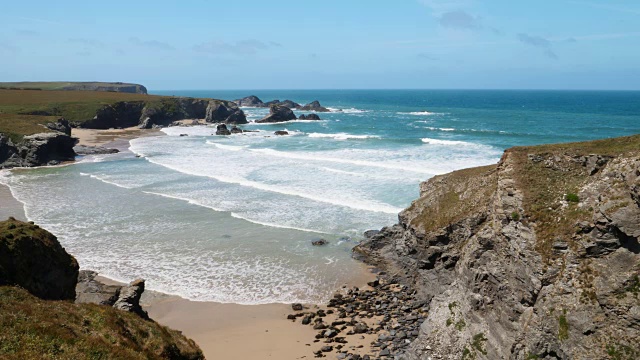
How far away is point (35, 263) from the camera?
53.9ft

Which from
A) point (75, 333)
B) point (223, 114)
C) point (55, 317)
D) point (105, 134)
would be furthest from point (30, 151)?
point (223, 114)

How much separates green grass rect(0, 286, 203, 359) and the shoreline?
5.25 m

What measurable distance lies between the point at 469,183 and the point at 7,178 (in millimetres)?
52353

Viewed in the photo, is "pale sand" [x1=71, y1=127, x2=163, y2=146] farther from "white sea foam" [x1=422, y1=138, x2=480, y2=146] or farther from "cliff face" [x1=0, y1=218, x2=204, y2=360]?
"cliff face" [x1=0, y1=218, x2=204, y2=360]

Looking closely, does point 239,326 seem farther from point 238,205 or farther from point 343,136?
point 343,136

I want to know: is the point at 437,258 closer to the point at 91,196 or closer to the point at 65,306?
the point at 65,306

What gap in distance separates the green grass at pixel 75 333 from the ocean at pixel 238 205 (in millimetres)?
10219

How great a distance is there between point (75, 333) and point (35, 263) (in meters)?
5.21

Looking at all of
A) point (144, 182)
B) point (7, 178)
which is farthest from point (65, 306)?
point (7, 178)

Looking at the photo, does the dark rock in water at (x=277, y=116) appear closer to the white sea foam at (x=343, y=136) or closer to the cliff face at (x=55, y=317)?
the white sea foam at (x=343, y=136)

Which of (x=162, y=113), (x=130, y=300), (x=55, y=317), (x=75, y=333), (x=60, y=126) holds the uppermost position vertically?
(x=162, y=113)

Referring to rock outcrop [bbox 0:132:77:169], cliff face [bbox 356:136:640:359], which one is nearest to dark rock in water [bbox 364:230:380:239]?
cliff face [bbox 356:136:640:359]

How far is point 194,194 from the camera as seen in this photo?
44.8m

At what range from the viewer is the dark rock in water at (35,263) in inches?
608
